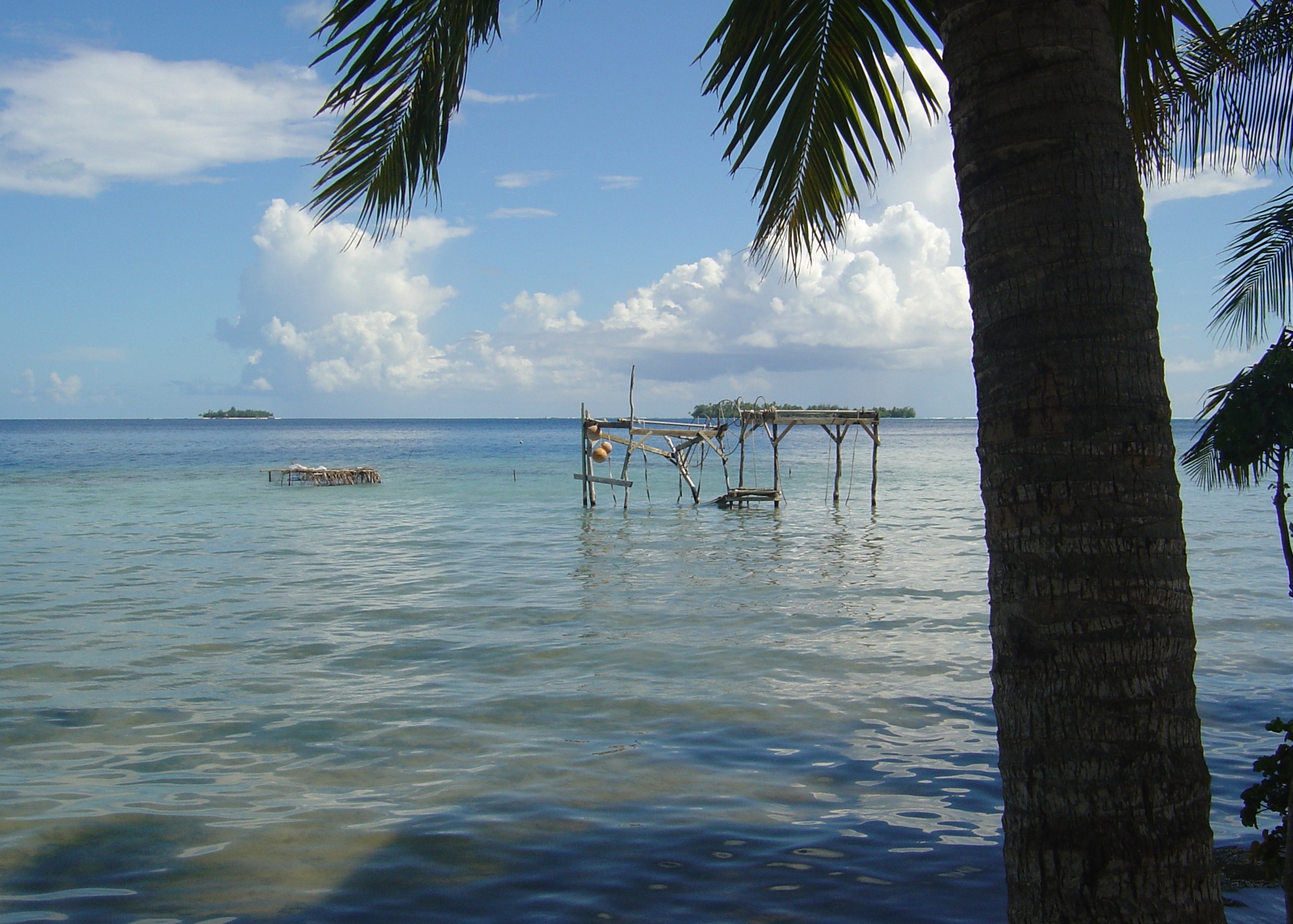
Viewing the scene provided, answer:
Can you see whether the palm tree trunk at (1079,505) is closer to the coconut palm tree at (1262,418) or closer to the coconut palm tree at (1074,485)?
the coconut palm tree at (1074,485)

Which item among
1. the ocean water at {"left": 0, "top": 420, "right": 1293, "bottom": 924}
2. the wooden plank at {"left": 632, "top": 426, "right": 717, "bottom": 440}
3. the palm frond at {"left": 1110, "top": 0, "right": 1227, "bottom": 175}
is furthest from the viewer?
the wooden plank at {"left": 632, "top": 426, "right": 717, "bottom": 440}

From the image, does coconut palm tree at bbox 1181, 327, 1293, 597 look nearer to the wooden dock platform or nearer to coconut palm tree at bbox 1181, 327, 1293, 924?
coconut palm tree at bbox 1181, 327, 1293, 924

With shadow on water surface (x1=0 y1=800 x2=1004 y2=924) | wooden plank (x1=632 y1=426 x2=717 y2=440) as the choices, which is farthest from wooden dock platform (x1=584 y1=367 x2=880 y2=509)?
shadow on water surface (x1=0 y1=800 x2=1004 y2=924)

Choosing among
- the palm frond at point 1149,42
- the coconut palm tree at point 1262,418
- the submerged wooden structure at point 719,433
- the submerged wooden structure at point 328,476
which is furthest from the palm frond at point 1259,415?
the submerged wooden structure at point 328,476

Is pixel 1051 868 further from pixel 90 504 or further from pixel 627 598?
pixel 90 504

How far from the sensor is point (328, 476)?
116 feet

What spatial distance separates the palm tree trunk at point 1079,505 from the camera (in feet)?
5.61

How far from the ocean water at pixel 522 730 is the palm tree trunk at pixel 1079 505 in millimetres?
2737

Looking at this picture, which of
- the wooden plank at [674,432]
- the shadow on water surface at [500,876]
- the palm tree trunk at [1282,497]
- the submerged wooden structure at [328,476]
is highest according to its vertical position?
the wooden plank at [674,432]

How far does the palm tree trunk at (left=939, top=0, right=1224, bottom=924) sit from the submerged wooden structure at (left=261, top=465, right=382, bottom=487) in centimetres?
3515

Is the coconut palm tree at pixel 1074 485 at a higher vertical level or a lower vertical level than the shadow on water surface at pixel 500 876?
higher

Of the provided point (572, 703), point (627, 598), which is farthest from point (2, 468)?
point (572, 703)

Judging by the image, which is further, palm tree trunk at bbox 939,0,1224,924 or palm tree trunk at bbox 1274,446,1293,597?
palm tree trunk at bbox 1274,446,1293,597

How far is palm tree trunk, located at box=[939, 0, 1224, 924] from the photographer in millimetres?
1710
